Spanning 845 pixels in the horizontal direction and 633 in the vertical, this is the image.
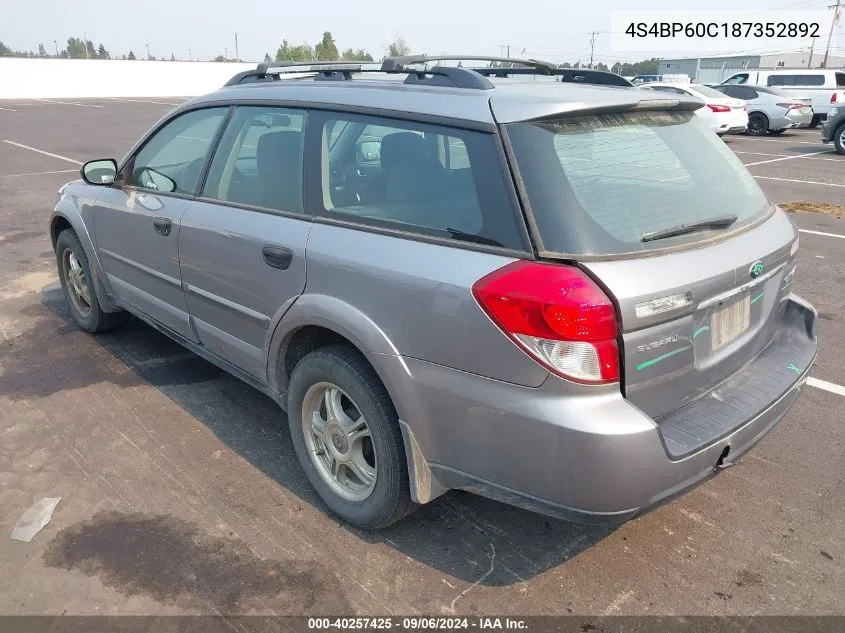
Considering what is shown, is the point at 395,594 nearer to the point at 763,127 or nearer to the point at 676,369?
the point at 676,369

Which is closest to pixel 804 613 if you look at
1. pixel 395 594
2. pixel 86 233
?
pixel 395 594

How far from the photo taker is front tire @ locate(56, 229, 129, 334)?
15.6 feet

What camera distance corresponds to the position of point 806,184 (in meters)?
11.3

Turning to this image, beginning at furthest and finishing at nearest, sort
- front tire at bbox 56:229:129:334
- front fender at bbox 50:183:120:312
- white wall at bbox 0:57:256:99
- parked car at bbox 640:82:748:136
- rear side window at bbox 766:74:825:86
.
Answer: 1. white wall at bbox 0:57:256:99
2. rear side window at bbox 766:74:825:86
3. parked car at bbox 640:82:748:136
4. front tire at bbox 56:229:129:334
5. front fender at bbox 50:183:120:312

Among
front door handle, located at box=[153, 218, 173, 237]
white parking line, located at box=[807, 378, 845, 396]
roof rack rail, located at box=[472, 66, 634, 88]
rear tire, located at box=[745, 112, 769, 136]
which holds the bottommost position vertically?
rear tire, located at box=[745, 112, 769, 136]

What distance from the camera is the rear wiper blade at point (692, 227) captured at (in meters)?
2.34

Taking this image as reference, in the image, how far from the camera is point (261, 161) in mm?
3229

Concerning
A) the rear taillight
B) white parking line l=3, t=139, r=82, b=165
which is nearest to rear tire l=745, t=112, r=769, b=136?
white parking line l=3, t=139, r=82, b=165

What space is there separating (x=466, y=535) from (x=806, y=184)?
11.0m

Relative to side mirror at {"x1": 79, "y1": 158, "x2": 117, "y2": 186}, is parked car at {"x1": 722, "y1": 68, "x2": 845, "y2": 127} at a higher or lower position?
lower

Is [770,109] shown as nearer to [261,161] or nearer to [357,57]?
[261,161]

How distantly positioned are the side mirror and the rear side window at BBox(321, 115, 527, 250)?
2.00m

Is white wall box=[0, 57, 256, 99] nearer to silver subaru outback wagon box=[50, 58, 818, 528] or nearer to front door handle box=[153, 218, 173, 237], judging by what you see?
front door handle box=[153, 218, 173, 237]

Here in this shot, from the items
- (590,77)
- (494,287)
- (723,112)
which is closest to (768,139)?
(723,112)
